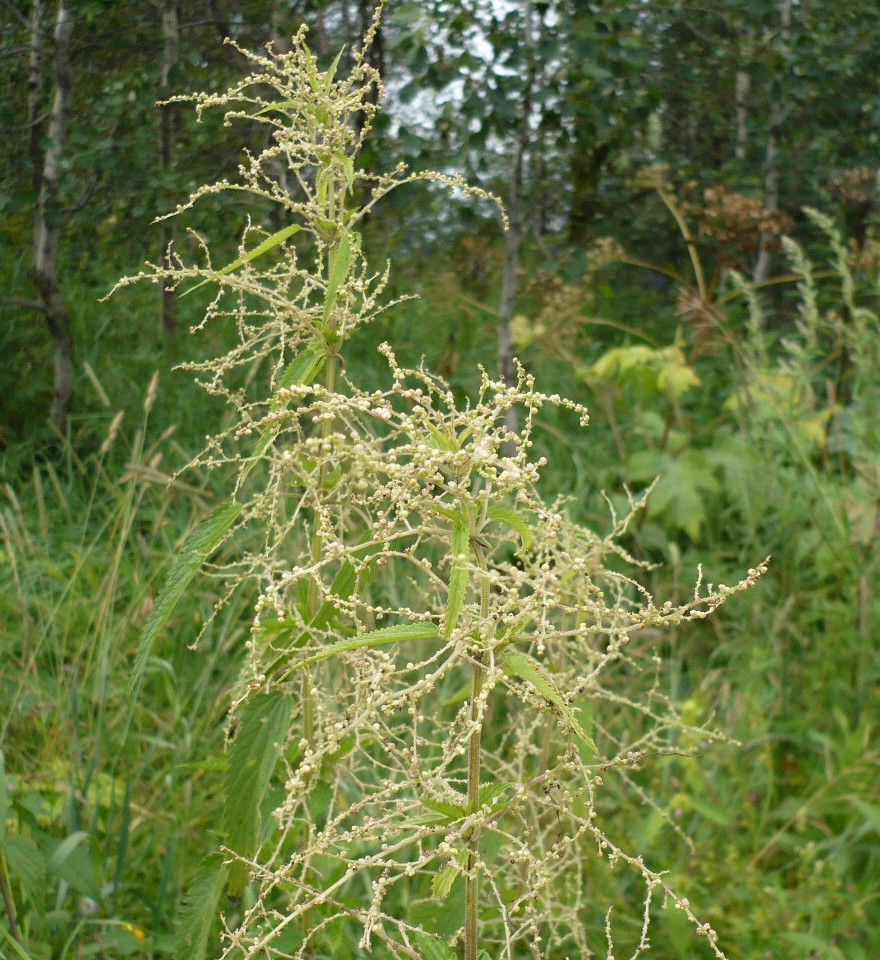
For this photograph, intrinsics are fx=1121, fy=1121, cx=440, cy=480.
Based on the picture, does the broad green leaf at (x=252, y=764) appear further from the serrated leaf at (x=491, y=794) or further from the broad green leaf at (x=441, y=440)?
the broad green leaf at (x=441, y=440)

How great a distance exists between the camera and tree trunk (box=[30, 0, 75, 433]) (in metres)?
4.08

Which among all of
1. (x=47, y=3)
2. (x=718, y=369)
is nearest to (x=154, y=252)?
(x=47, y=3)

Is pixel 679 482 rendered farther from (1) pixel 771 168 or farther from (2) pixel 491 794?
(1) pixel 771 168

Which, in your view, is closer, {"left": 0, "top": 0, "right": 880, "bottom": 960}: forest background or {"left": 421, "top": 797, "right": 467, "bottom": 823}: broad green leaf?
{"left": 421, "top": 797, "right": 467, "bottom": 823}: broad green leaf

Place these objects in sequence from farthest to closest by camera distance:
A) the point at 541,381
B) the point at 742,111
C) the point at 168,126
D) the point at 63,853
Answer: the point at 742,111 < the point at 541,381 < the point at 168,126 < the point at 63,853

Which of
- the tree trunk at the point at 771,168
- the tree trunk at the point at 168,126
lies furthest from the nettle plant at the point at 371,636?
the tree trunk at the point at 771,168

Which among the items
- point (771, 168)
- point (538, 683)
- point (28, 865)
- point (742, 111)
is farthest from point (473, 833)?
point (742, 111)

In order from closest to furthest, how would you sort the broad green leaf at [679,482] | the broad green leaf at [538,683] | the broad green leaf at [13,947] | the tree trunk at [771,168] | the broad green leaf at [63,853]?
the broad green leaf at [538,683] < the broad green leaf at [13,947] < the broad green leaf at [63,853] < the broad green leaf at [679,482] < the tree trunk at [771,168]

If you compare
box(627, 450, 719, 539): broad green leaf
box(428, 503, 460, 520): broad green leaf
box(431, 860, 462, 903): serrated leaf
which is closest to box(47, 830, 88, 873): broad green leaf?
box(431, 860, 462, 903): serrated leaf

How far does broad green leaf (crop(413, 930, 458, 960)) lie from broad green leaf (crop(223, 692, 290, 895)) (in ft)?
1.01

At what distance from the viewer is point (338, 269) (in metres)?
1.34

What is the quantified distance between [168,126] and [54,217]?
664 mm

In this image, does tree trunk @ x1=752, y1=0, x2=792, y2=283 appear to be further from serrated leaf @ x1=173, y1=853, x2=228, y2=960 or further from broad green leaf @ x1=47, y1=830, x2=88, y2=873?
serrated leaf @ x1=173, y1=853, x2=228, y2=960

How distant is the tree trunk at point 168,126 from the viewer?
4215mm
